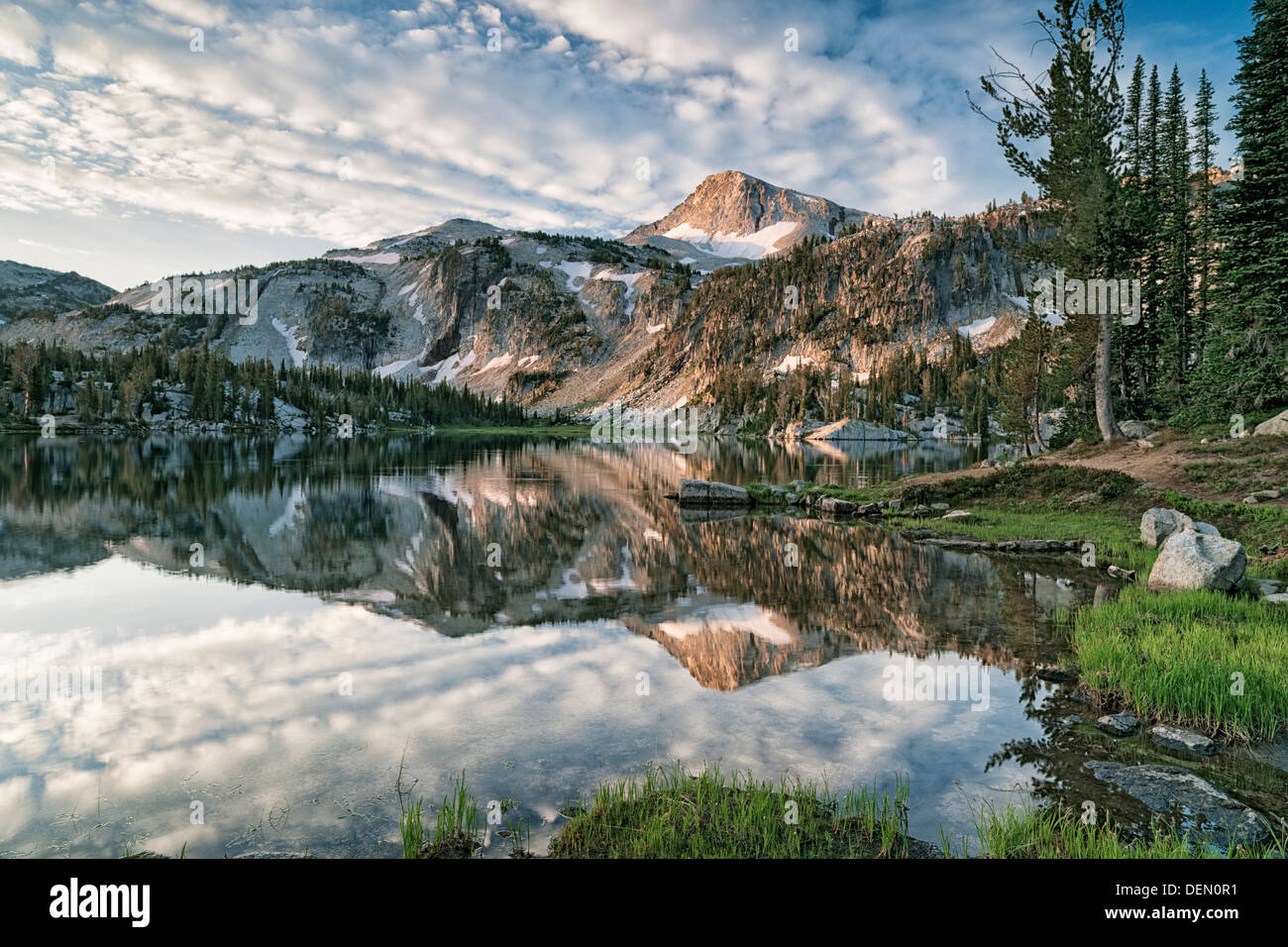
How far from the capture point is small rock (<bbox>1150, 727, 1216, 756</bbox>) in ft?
30.0

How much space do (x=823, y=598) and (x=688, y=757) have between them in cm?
1008

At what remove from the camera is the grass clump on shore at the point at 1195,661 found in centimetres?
986

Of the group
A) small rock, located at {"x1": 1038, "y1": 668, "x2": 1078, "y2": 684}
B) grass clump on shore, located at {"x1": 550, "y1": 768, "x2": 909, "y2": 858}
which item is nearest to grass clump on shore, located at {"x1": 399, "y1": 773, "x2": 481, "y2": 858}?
grass clump on shore, located at {"x1": 550, "y1": 768, "x2": 909, "y2": 858}

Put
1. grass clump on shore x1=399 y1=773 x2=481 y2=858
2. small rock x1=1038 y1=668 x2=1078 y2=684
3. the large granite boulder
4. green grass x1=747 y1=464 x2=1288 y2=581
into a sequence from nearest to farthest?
grass clump on shore x1=399 y1=773 x2=481 y2=858
small rock x1=1038 y1=668 x2=1078 y2=684
green grass x1=747 y1=464 x2=1288 y2=581
the large granite boulder

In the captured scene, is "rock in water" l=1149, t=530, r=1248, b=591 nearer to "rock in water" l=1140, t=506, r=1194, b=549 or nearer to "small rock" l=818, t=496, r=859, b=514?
"rock in water" l=1140, t=506, r=1194, b=549

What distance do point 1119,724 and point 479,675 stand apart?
1042 cm

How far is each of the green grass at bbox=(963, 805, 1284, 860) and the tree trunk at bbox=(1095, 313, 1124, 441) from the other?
120 ft

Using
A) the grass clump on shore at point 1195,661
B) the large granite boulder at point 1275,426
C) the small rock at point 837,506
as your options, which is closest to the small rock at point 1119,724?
the grass clump on shore at point 1195,661

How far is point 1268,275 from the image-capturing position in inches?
1375

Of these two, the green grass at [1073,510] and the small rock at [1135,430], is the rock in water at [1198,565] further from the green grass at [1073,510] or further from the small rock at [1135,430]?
the small rock at [1135,430]
